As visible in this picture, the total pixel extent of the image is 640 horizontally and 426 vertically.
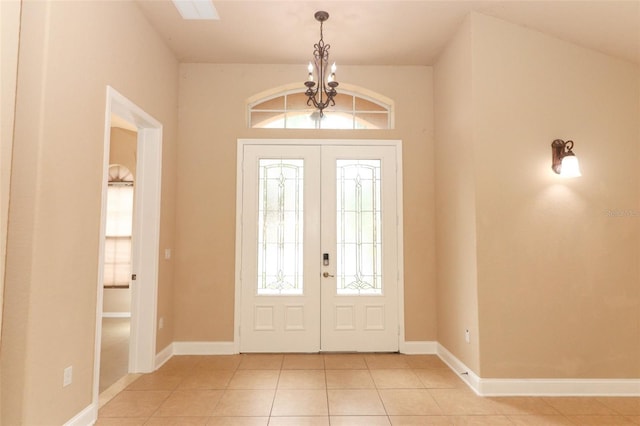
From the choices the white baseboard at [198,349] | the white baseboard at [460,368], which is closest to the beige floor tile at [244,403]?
the white baseboard at [198,349]

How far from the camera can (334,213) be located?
15.1 ft

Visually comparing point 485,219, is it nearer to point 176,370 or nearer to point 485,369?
point 485,369

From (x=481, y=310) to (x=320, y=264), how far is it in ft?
6.02

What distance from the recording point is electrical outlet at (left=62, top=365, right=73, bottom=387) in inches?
100.0

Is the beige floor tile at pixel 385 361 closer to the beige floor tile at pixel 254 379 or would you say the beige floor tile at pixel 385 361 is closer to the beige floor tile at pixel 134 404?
the beige floor tile at pixel 254 379

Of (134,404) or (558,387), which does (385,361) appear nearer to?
(558,387)

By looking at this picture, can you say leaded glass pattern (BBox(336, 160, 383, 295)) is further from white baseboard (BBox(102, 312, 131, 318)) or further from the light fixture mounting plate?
white baseboard (BBox(102, 312, 131, 318))

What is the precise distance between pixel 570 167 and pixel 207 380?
12.1 ft

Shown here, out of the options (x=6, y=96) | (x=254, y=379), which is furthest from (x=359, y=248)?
(x=6, y=96)

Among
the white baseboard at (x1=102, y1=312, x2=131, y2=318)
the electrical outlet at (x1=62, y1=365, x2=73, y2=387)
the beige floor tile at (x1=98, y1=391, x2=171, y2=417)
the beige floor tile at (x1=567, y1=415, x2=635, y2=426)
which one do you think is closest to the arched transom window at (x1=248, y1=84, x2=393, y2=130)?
the beige floor tile at (x1=98, y1=391, x2=171, y2=417)

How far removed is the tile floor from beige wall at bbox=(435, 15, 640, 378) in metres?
0.34

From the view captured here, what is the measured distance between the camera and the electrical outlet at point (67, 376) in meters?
2.54

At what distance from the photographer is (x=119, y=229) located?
22.5ft

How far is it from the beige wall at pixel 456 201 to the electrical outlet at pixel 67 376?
3.08 metres
